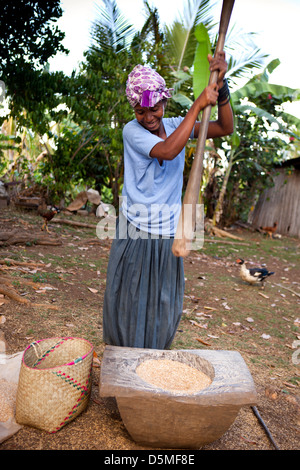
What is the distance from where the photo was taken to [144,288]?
8.01 feet

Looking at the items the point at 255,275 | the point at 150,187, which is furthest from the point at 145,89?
the point at 255,275

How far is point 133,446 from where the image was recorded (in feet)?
6.43

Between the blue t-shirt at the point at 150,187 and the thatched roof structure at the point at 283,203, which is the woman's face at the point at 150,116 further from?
the thatched roof structure at the point at 283,203

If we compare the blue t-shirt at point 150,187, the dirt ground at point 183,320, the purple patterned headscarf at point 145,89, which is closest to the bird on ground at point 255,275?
the dirt ground at point 183,320

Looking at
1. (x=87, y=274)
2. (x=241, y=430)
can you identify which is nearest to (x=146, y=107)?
(x=241, y=430)

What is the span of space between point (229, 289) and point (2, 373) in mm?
4248

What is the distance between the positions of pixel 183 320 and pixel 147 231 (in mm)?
2205

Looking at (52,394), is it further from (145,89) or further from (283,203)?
(283,203)

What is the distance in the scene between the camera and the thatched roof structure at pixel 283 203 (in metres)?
13.7

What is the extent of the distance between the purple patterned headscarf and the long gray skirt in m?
0.74

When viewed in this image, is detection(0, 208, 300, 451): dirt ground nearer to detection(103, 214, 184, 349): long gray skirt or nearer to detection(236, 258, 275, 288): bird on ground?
detection(236, 258, 275, 288): bird on ground

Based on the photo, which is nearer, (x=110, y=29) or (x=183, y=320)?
(x=183, y=320)

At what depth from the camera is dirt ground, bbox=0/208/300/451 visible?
2125 millimetres

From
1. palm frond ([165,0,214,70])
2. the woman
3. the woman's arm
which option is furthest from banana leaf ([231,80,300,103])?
the woman's arm
